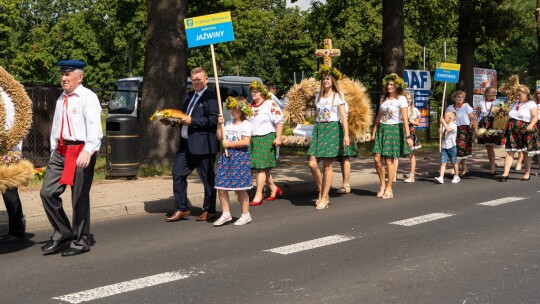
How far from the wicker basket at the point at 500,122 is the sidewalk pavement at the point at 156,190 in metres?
1.28

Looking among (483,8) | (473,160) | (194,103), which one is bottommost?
(473,160)

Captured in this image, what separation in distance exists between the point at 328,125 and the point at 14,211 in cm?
446

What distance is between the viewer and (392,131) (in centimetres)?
1179

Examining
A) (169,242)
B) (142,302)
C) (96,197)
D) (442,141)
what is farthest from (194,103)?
(442,141)

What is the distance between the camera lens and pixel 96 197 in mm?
10930

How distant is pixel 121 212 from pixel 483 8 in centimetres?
2099

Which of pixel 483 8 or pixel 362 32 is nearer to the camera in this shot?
pixel 483 8

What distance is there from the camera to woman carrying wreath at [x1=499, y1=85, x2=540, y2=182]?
14.3 m

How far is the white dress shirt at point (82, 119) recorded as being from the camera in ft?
23.0

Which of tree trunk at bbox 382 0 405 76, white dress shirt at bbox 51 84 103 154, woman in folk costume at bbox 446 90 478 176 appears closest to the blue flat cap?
white dress shirt at bbox 51 84 103 154

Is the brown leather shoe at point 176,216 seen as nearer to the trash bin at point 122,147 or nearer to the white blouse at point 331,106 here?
the white blouse at point 331,106

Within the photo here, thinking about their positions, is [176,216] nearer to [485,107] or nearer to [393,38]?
[485,107]

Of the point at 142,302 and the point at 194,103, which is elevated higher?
the point at 194,103

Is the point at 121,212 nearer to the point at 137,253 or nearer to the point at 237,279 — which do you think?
the point at 137,253
